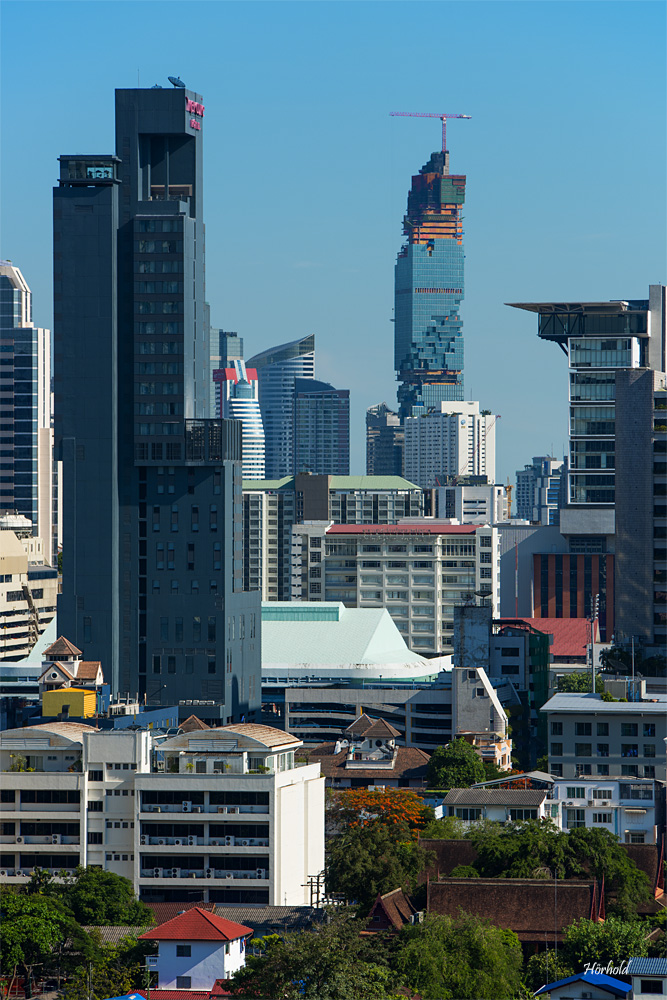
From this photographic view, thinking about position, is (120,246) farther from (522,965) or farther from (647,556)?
(522,965)

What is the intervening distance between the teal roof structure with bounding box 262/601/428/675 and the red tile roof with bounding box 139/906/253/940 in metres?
87.1

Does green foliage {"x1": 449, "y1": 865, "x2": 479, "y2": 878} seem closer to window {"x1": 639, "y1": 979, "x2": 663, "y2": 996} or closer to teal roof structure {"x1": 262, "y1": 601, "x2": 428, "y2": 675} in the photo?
window {"x1": 639, "y1": 979, "x2": 663, "y2": 996}

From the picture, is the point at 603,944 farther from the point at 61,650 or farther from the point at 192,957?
the point at 61,650

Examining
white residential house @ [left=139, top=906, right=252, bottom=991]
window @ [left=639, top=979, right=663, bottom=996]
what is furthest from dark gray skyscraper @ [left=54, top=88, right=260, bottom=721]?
window @ [left=639, top=979, right=663, bottom=996]

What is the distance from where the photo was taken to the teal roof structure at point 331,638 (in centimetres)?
17412

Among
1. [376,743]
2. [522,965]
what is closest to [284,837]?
[522,965]

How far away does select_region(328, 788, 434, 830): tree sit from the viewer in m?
108

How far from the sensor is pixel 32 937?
282 feet

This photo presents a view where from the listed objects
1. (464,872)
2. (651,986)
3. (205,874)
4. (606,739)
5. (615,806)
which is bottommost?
(205,874)

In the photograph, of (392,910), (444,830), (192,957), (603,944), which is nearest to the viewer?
(603,944)

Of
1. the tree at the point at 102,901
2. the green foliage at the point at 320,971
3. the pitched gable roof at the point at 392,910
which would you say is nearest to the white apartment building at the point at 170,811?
the tree at the point at 102,901

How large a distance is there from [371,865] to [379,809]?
15.4 m

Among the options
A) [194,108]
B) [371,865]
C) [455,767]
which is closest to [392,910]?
[371,865]

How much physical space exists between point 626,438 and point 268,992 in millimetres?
91020
